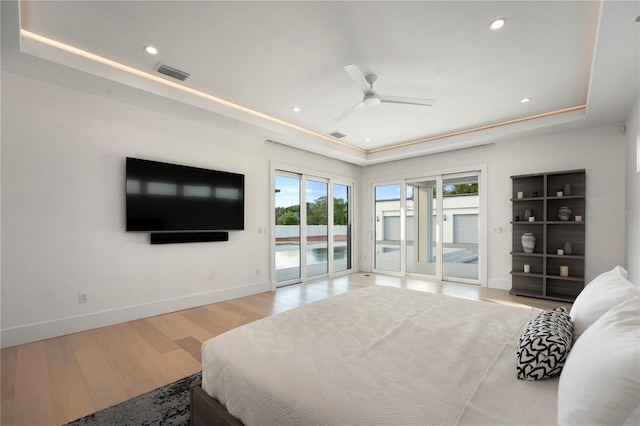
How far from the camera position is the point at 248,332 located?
1747mm

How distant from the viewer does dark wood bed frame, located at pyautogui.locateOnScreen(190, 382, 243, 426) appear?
4.43ft

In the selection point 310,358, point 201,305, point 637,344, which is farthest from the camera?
point 201,305

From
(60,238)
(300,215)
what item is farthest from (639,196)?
(60,238)

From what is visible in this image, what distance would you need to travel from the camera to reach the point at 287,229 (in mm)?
5648

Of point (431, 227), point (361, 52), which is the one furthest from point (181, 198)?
point (431, 227)

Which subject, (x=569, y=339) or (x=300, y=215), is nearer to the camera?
(x=569, y=339)

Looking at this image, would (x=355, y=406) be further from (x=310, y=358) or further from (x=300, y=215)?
(x=300, y=215)

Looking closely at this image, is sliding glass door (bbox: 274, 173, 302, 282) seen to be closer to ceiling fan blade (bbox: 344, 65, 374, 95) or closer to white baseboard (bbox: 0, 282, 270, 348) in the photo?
white baseboard (bbox: 0, 282, 270, 348)

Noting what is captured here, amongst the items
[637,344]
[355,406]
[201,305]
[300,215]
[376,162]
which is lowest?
[201,305]

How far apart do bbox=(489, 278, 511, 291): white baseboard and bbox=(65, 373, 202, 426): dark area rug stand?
207 inches

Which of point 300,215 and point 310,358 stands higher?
point 300,215

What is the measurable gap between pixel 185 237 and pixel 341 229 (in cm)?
370

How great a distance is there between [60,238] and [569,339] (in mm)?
4384

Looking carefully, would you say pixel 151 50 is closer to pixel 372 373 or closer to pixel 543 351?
pixel 372 373
